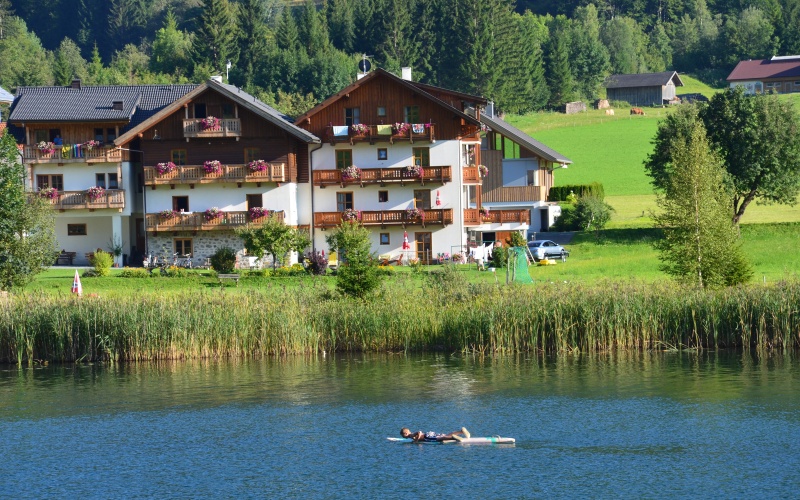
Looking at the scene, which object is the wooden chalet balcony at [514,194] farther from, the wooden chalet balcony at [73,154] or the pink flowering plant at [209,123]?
the wooden chalet balcony at [73,154]

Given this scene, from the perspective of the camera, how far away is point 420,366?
41500mm

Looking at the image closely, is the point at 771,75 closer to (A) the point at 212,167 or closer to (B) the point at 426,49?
(B) the point at 426,49

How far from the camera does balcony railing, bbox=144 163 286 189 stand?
67250mm

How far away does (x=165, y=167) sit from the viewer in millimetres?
67250

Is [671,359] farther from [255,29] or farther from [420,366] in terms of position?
[255,29]

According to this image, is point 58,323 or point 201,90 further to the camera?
point 201,90

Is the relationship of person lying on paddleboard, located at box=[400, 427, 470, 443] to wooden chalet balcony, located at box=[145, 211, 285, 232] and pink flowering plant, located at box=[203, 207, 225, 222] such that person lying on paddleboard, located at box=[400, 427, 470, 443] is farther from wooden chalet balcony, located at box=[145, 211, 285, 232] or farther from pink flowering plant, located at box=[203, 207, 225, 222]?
pink flowering plant, located at box=[203, 207, 225, 222]

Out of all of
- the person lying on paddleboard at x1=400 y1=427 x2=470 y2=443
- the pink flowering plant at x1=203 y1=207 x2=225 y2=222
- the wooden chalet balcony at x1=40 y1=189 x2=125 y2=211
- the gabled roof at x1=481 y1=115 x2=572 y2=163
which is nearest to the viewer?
the person lying on paddleboard at x1=400 y1=427 x2=470 y2=443

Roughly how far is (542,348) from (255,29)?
336ft

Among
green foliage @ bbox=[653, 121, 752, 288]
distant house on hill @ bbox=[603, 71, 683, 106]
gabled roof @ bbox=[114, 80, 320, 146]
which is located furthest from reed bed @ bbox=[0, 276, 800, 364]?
distant house on hill @ bbox=[603, 71, 683, 106]

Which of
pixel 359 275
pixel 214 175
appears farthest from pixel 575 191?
pixel 359 275

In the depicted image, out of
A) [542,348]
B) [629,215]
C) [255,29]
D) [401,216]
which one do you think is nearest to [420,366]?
[542,348]

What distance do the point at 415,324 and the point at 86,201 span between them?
101ft

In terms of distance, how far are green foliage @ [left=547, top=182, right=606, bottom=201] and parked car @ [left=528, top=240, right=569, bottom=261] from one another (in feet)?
58.4
